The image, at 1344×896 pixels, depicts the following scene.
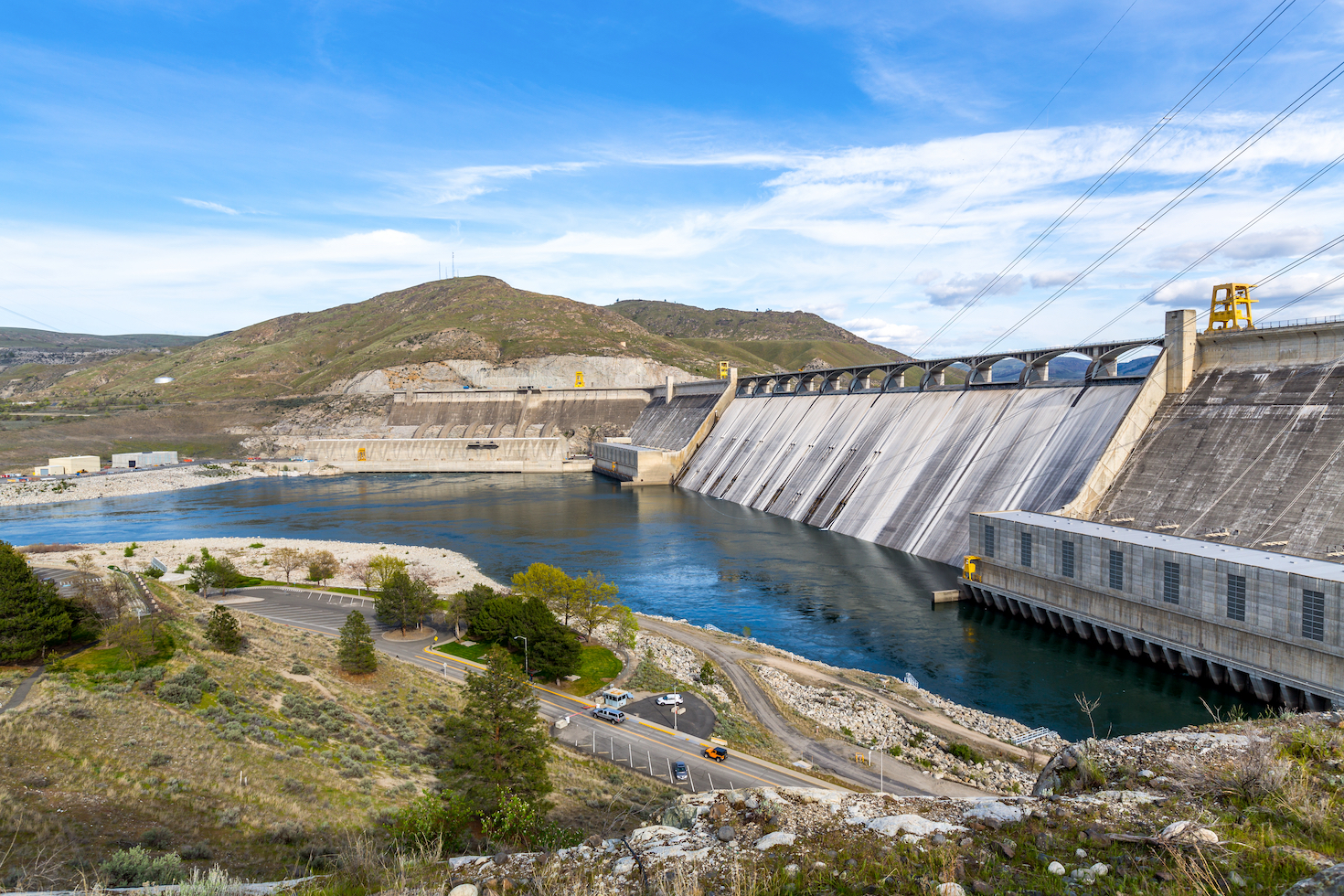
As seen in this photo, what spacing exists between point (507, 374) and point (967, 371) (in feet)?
303

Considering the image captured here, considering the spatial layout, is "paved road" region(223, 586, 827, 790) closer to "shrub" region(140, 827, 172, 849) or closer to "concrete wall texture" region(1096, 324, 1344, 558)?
"shrub" region(140, 827, 172, 849)

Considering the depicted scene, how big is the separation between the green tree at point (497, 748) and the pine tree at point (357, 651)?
5.66m

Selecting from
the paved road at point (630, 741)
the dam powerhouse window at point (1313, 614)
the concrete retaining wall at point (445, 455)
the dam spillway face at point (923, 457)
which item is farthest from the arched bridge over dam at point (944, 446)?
the concrete retaining wall at point (445, 455)

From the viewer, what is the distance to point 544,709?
910 inches

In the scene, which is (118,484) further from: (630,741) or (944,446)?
(944,446)

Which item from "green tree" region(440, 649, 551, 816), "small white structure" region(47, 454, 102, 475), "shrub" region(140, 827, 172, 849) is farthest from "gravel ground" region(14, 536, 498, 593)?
"small white structure" region(47, 454, 102, 475)

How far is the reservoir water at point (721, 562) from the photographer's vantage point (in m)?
25.8

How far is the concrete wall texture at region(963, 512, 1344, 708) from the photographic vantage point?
21219 mm

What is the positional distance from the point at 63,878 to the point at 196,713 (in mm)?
7594

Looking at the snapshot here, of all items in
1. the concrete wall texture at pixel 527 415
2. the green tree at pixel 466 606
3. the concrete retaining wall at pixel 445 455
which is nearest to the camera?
the green tree at pixel 466 606

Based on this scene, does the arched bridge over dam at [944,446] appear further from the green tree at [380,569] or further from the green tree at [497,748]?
the green tree at [380,569]

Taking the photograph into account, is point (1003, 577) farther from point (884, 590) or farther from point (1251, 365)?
point (1251, 365)

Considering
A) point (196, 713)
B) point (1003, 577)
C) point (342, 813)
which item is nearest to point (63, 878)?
point (342, 813)

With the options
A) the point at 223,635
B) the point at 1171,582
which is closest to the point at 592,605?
the point at 223,635
